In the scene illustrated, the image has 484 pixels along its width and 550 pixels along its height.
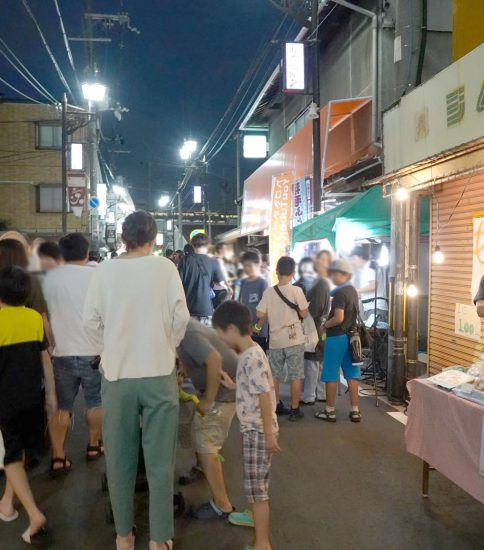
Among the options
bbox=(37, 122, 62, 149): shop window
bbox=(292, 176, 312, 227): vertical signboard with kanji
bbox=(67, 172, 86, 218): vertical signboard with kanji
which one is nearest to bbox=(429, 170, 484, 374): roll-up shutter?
bbox=(292, 176, 312, 227): vertical signboard with kanji

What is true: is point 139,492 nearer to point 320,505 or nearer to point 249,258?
point 320,505

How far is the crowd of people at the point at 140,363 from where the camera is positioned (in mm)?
2740

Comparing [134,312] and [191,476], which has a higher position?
[134,312]

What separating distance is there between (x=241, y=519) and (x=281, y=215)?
6330 millimetres

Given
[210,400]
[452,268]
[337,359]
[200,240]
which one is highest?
[200,240]

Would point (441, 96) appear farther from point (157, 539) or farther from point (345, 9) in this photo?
point (345, 9)

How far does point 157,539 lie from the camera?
284cm

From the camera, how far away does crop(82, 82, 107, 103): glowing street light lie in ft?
67.3

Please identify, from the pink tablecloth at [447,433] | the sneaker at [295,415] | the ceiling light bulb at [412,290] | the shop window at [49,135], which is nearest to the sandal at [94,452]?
the sneaker at [295,415]

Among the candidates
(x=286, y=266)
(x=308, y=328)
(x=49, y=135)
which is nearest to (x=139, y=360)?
(x=286, y=266)

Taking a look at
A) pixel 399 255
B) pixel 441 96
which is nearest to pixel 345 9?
pixel 441 96

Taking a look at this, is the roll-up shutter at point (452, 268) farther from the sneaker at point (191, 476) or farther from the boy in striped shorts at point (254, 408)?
the boy in striped shorts at point (254, 408)

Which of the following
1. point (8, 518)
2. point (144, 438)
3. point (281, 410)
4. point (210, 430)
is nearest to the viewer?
point (144, 438)

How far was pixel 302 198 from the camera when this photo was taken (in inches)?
417
